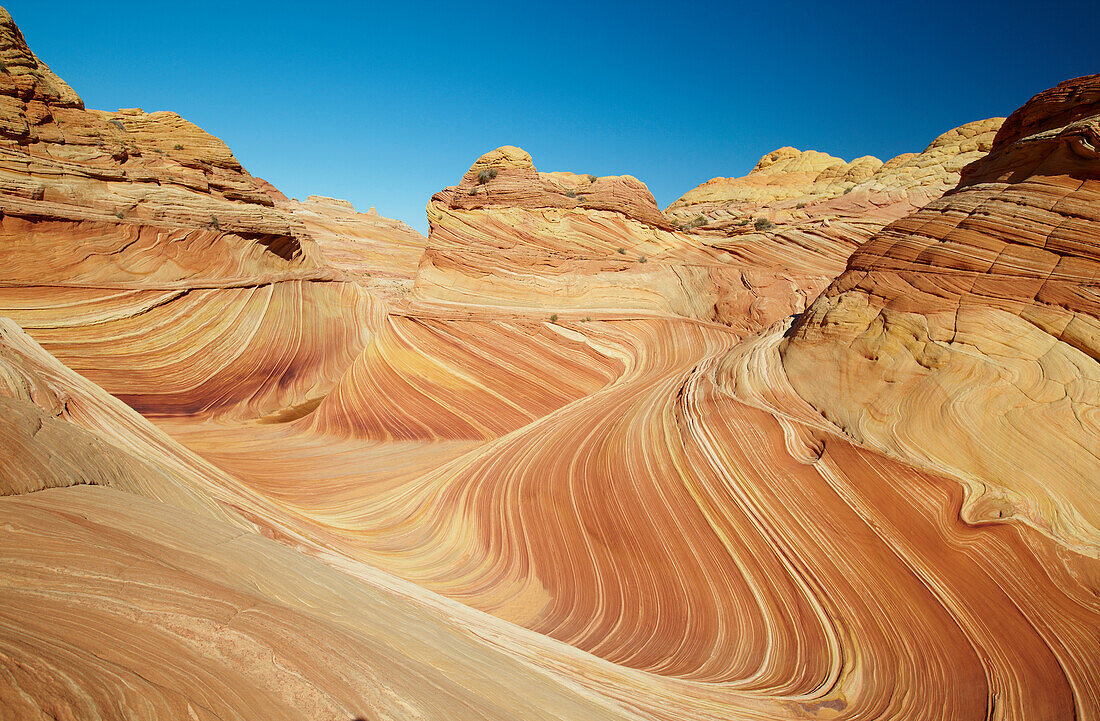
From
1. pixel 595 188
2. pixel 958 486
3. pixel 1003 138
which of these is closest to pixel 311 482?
pixel 958 486

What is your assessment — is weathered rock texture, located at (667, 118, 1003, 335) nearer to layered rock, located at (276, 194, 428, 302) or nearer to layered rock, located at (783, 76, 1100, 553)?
layered rock, located at (783, 76, 1100, 553)

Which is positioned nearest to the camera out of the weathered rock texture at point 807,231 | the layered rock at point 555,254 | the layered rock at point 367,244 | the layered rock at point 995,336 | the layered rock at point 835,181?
the layered rock at point 995,336

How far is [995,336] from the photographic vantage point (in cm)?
508

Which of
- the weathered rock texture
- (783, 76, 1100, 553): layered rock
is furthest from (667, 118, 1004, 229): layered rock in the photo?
(783, 76, 1100, 553): layered rock

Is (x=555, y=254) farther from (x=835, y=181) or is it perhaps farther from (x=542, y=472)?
(x=835, y=181)

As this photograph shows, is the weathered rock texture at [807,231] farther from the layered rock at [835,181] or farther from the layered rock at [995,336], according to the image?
the layered rock at [995,336]

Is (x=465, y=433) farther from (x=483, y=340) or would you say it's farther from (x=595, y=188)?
(x=595, y=188)

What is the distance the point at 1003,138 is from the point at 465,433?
33.1 feet

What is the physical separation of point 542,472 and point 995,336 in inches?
220

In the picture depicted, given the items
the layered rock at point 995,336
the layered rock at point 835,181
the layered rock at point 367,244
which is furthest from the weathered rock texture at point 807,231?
the layered rock at point 367,244

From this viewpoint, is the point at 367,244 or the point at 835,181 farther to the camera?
the point at 835,181

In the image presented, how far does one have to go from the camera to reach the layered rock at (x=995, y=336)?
434 cm

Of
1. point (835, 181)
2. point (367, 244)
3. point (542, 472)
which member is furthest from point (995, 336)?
point (835, 181)

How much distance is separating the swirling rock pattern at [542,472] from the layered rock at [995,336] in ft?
0.10
